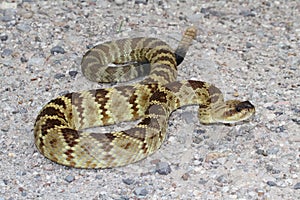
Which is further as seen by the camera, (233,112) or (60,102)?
(60,102)

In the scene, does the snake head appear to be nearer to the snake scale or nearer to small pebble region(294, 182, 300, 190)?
the snake scale

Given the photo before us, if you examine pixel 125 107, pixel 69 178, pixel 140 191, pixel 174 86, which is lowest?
pixel 69 178

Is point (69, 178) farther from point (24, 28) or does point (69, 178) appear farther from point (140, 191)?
point (24, 28)

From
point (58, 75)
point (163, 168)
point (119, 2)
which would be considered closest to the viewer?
point (163, 168)

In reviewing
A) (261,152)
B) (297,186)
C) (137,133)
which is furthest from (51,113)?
(297,186)

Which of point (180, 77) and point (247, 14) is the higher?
point (247, 14)

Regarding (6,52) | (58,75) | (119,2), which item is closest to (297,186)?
(58,75)

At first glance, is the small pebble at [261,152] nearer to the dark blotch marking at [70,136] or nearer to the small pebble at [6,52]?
the dark blotch marking at [70,136]

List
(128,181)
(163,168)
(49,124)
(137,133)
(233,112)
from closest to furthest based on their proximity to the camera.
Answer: (128,181) → (163,168) → (137,133) → (49,124) → (233,112)

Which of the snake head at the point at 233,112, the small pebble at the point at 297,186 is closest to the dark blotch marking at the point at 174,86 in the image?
the snake head at the point at 233,112
